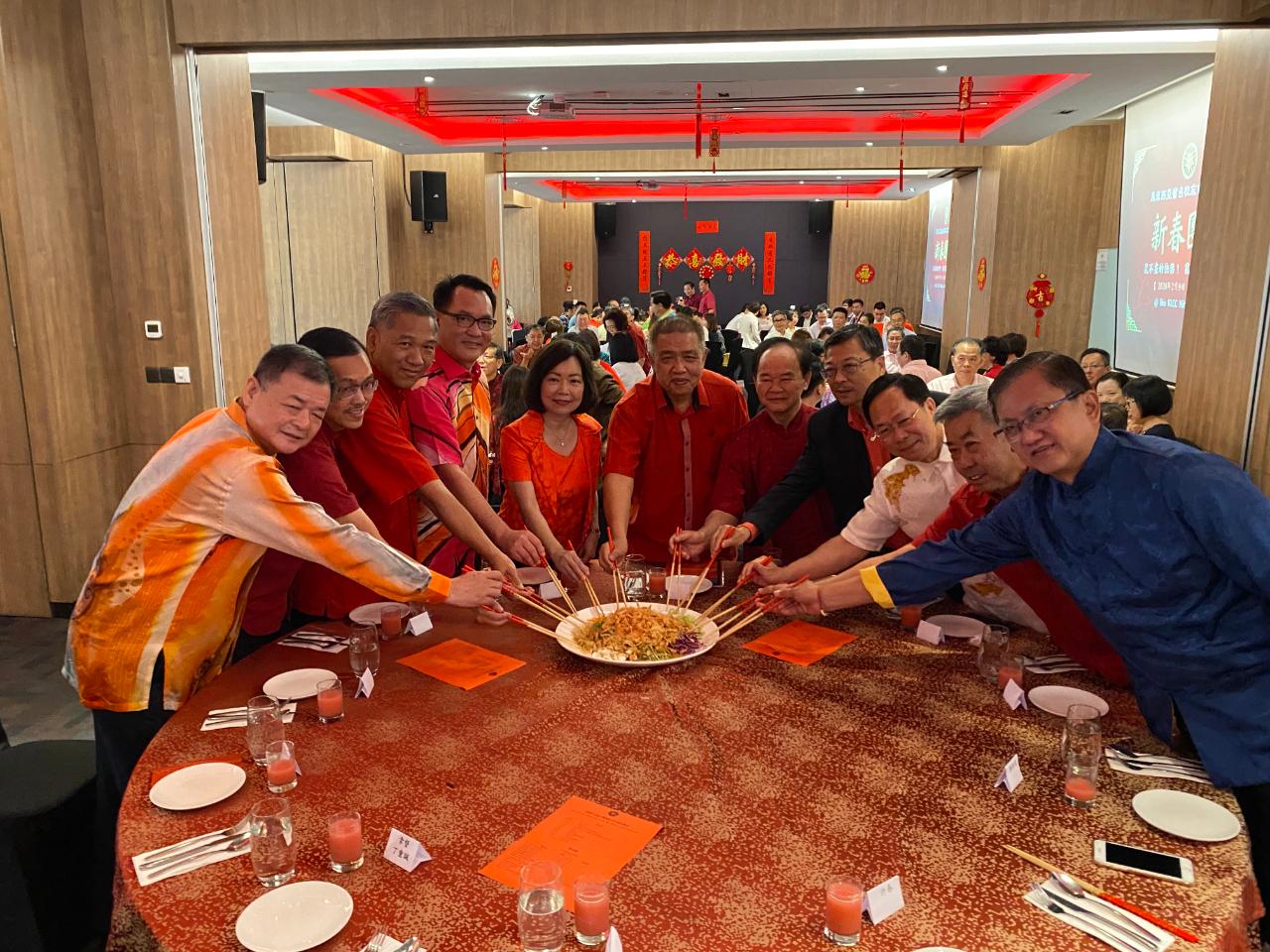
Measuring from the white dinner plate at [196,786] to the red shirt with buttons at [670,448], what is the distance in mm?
1876

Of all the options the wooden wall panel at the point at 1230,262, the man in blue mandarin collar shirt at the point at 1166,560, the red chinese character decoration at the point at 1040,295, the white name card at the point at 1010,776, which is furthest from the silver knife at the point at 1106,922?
the red chinese character decoration at the point at 1040,295

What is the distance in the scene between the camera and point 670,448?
3.44 m

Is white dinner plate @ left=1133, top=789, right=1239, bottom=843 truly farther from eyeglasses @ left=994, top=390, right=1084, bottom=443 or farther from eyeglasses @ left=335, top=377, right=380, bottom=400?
eyeglasses @ left=335, top=377, right=380, bottom=400

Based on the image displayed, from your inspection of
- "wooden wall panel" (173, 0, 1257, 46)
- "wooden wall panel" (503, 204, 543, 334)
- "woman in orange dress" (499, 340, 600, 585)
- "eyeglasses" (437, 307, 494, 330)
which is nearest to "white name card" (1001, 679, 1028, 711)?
"woman in orange dress" (499, 340, 600, 585)

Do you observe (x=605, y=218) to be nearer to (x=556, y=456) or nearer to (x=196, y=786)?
(x=556, y=456)

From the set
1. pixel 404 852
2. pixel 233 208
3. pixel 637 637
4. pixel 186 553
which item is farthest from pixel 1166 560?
pixel 233 208

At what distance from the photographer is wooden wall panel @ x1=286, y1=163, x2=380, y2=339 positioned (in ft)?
33.7

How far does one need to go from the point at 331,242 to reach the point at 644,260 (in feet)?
36.8

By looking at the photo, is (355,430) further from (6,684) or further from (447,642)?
(6,684)

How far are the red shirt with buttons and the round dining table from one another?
1212 millimetres

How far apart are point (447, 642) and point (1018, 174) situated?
9.47 meters

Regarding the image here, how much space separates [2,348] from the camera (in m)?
4.55

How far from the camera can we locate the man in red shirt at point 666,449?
3.40m

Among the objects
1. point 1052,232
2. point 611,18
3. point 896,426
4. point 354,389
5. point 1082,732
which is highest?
point 611,18
